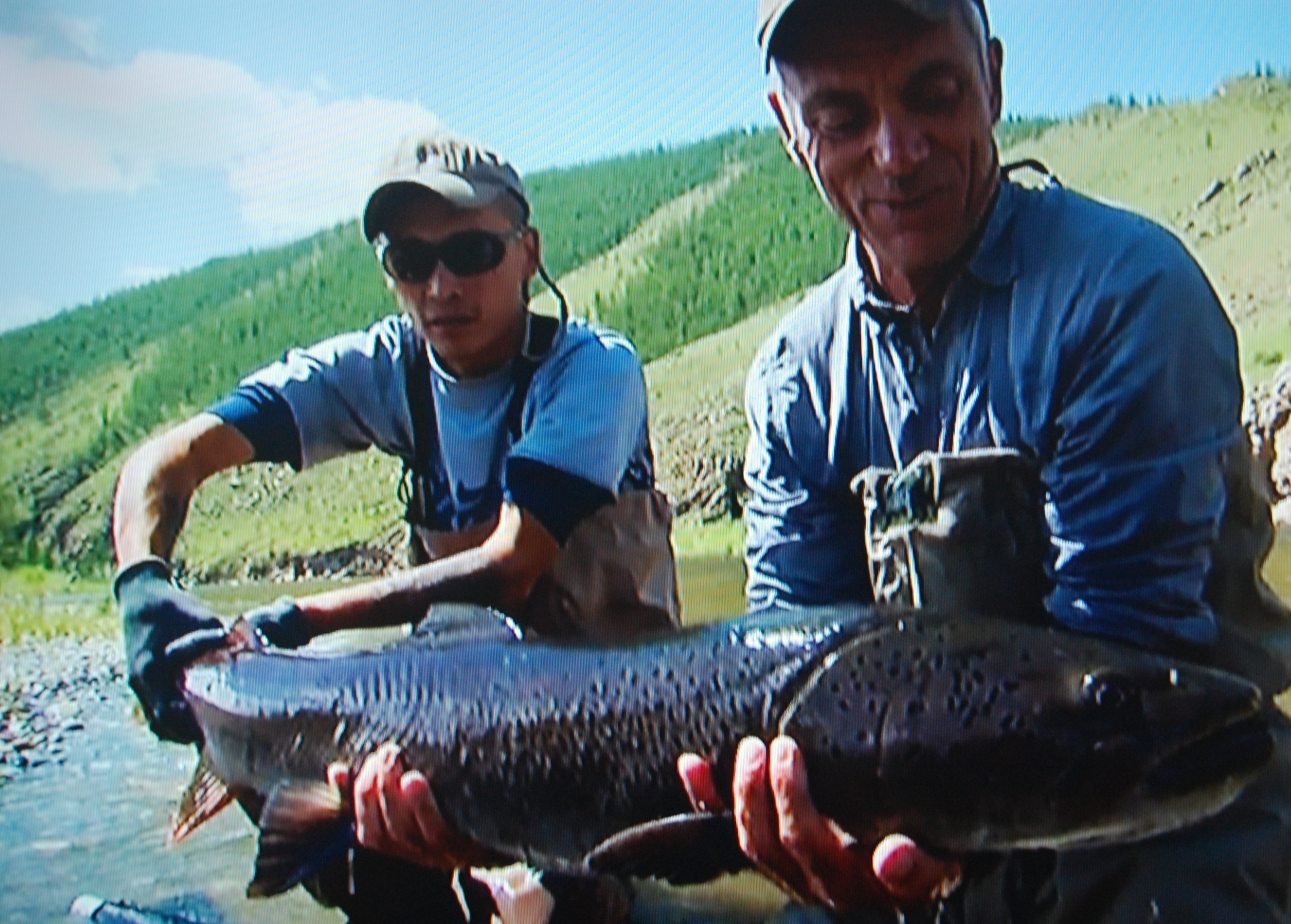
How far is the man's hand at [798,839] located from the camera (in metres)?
1.64

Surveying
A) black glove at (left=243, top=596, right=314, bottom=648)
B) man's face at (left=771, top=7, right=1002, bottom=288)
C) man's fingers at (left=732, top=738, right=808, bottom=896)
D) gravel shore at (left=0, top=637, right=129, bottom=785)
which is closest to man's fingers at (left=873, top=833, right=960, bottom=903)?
man's fingers at (left=732, top=738, right=808, bottom=896)

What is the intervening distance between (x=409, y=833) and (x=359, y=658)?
0.36m

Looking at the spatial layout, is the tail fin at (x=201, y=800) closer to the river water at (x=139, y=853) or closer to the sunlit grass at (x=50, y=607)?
the river water at (x=139, y=853)

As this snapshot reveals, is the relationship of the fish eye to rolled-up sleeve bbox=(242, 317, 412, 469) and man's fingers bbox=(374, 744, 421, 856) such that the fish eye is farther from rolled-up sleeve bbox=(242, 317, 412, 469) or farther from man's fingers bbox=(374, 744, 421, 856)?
rolled-up sleeve bbox=(242, 317, 412, 469)

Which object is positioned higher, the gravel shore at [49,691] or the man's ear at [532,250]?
the man's ear at [532,250]

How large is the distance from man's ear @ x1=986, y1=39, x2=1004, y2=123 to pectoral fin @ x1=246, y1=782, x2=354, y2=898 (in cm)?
180

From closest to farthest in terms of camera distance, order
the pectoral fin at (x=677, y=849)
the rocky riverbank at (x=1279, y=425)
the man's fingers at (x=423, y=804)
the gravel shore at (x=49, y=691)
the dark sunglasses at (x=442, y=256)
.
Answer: the pectoral fin at (x=677, y=849)
the man's fingers at (x=423, y=804)
the dark sunglasses at (x=442, y=256)
the gravel shore at (x=49, y=691)
the rocky riverbank at (x=1279, y=425)

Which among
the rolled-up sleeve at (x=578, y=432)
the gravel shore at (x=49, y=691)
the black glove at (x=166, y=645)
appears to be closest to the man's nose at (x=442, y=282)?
the rolled-up sleeve at (x=578, y=432)

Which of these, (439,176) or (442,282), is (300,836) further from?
(439,176)

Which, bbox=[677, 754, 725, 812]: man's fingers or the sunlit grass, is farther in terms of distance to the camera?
the sunlit grass

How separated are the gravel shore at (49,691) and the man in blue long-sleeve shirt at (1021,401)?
4.89m

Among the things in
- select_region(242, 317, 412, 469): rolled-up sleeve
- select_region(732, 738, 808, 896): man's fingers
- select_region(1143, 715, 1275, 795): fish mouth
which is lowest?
select_region(732, 738, 808, 896): man's fingers

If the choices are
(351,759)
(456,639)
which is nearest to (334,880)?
(351,759)

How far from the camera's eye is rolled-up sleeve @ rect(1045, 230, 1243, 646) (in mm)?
1878
